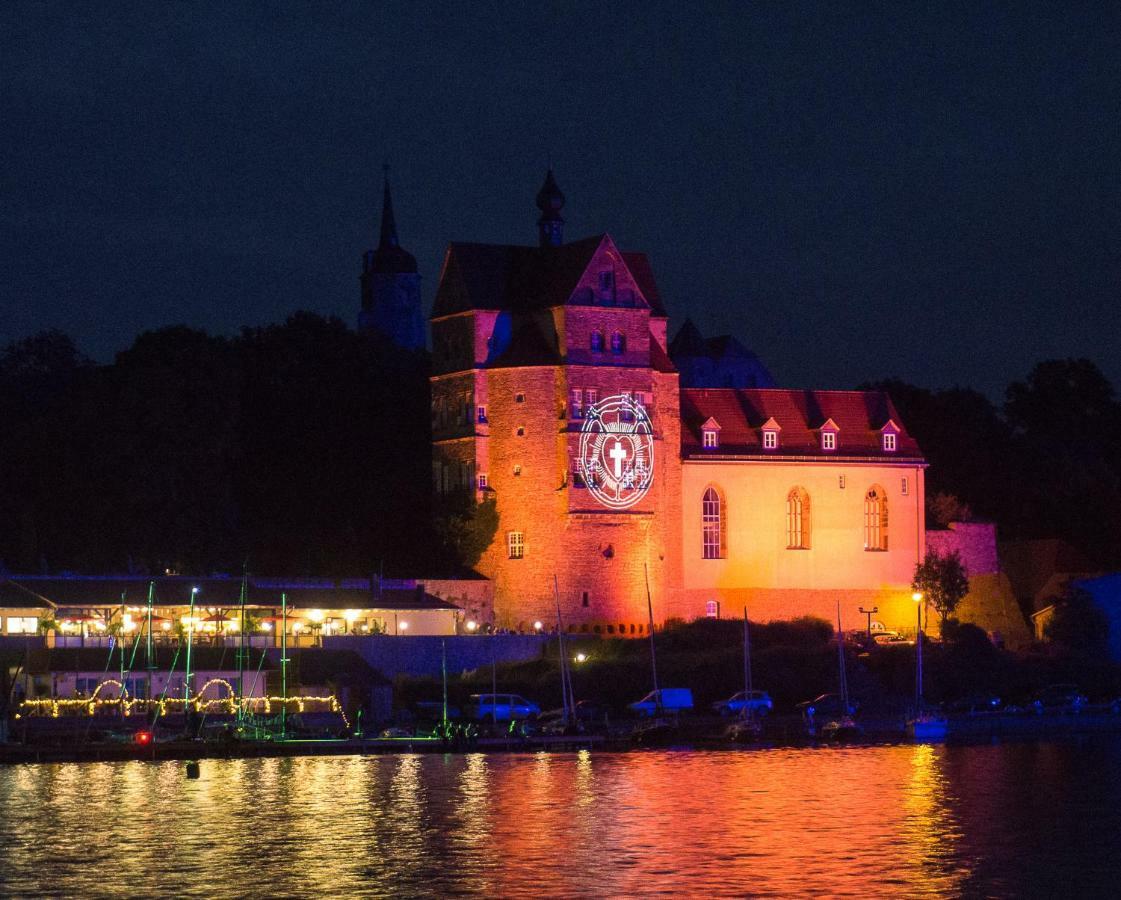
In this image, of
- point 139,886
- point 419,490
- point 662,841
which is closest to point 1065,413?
point 419,490

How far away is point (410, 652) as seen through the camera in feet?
355

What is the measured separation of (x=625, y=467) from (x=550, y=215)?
13.5 m

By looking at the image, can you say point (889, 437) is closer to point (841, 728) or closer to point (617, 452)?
point (617, 452)

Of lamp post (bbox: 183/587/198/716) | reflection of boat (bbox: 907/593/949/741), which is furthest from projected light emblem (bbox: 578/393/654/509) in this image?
lamp post (bbox: 183/587/198/716)

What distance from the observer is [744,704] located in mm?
105562

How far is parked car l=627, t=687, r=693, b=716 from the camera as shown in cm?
10575

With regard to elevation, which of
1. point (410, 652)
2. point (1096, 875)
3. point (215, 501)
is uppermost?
point (215, 501)

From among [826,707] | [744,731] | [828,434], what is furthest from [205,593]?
[828,434]

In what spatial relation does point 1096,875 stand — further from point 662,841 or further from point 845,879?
point 662,841

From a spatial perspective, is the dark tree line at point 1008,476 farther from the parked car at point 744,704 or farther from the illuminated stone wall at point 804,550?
the parked car at point 744,704

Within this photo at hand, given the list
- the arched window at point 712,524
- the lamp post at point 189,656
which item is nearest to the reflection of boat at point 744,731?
the arched window at point 712,524

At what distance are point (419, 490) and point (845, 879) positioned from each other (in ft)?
188

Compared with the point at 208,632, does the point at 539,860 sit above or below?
below

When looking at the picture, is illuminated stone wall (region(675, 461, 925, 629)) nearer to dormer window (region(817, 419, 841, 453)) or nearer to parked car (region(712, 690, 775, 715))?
dormer window (region(817, 419, 841, 453))
